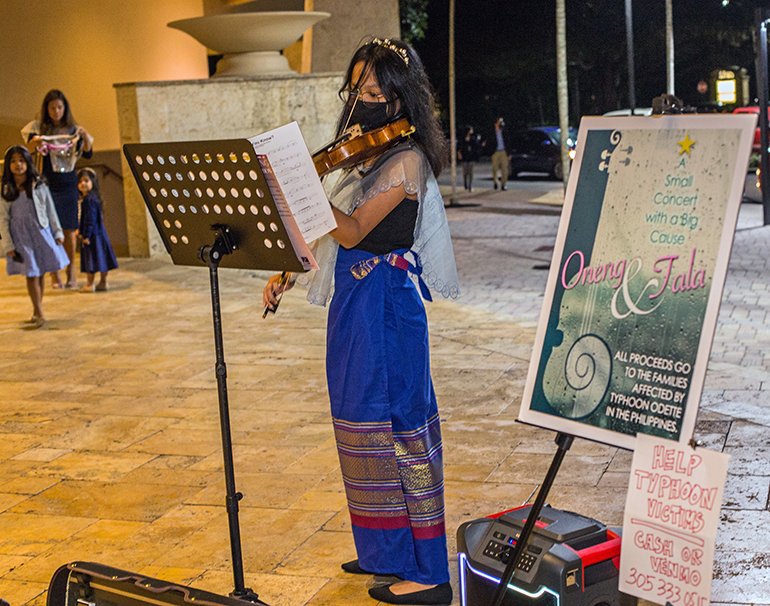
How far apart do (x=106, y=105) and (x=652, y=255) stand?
14.0m

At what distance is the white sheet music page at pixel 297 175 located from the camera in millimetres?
2578

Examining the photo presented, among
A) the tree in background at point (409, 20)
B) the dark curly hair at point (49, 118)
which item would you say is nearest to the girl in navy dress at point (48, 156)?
the dark curly hair at point (49, 118)

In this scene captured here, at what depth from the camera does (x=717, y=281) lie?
2.13 m

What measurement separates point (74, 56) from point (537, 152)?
36.2 feet

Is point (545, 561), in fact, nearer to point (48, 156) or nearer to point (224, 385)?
point (224, 385)

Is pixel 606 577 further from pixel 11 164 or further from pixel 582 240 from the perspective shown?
pixel 11 164

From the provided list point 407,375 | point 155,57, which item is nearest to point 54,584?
point 407,375

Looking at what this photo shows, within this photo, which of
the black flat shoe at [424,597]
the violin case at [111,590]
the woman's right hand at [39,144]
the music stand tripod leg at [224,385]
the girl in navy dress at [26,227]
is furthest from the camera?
the woman's right hand at [39,144]

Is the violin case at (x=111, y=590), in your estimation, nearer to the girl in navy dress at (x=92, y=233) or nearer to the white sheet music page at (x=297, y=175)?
the white sheet music page at (x=297, y=175)

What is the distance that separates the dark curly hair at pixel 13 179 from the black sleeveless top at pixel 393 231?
584 cm

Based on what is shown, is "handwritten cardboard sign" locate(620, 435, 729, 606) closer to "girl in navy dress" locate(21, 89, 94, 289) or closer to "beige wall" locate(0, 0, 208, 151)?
"girl in navy dress" locate(21, 89, 94, 289)

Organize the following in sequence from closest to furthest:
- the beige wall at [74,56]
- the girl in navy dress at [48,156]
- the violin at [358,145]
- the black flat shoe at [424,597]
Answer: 1. the violin at [358,145]
2. the black flat shoe at [424,597]
3. the girl in navy dress at [48,156]
4. the beige wall at [74,56]

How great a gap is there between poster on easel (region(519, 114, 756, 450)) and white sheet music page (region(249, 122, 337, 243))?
2.23 ft

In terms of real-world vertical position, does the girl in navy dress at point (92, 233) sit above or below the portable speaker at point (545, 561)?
above
